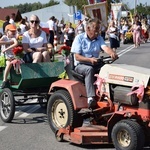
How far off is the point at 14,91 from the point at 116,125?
127 inches

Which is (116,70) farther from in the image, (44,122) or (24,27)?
(24,27)

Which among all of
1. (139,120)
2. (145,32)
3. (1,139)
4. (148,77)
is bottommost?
(145,32)

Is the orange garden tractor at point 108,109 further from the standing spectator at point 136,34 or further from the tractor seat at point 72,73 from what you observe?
the standing spectator at point 136,34

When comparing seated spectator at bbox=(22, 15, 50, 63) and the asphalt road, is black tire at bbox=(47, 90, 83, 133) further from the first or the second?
seated spectator at bbox=(22, 15, 50, 63)

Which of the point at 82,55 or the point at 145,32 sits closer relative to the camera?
the point at 82,55

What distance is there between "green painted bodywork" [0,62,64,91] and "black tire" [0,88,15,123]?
21 centimetres

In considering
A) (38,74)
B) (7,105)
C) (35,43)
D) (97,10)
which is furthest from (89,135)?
(97,10)

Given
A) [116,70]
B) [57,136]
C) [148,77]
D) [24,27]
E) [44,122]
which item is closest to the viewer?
[148,77]

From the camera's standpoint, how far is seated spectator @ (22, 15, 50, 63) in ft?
30.0

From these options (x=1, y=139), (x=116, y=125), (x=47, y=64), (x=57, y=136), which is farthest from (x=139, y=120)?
(x=47, y=64)

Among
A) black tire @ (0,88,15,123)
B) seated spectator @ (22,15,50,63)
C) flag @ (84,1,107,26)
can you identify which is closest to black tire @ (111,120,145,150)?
black tire @ (0,88,15,123)

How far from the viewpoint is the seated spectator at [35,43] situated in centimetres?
915

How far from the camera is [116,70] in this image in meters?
6.56

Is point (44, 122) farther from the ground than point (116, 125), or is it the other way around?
point (116, 125)
